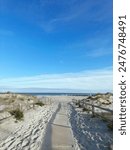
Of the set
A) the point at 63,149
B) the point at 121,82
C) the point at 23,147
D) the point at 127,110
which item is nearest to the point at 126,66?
the point at 121,82

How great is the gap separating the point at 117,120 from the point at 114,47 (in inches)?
92.6

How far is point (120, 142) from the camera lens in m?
8.90

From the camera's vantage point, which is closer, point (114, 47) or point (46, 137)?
point (114, 47)

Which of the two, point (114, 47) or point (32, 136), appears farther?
point (32, 136)

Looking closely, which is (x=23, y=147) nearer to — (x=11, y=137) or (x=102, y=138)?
(x=11, y=137)

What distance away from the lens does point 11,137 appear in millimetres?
12195

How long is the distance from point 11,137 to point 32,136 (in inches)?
35.6

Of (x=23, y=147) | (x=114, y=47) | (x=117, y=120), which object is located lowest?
(x=23, y=147)

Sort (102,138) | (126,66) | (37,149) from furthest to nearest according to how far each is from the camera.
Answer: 1. (102,138)
2. (37,149)
3. (126,66)

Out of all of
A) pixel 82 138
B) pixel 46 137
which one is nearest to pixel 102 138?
pixel 82 138

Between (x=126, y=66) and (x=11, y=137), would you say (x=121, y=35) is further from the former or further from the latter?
(x=11, y=137)

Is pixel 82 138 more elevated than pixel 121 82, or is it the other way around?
pixel 121 82

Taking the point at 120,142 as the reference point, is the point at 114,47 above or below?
above

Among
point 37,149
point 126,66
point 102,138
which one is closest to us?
point 126,66
